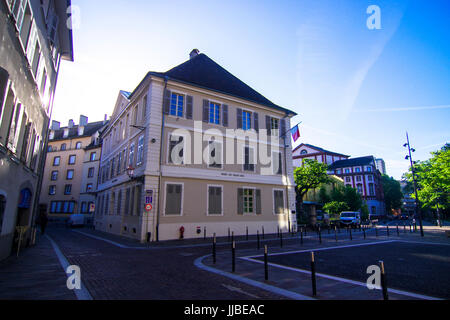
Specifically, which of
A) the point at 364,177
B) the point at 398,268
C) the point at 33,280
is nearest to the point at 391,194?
the point at 364,177

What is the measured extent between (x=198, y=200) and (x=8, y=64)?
40.6 feet

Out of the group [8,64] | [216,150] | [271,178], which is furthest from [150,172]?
[271,178]

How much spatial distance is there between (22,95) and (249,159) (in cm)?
1519

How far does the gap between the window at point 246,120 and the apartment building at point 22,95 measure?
13.6 metres

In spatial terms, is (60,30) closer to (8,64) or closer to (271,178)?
(8,64)

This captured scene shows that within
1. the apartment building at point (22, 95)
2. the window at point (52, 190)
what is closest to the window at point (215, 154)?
the apartment building at point (22, 95)

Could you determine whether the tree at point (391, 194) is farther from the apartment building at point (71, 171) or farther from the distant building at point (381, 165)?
the apartment building at point (71, 171)

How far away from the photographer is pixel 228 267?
7.90m

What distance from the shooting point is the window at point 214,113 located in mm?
19344

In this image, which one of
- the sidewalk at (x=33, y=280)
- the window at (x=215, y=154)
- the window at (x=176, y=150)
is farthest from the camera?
the window at (x=215, y=154)

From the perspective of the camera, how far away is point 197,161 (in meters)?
17.7

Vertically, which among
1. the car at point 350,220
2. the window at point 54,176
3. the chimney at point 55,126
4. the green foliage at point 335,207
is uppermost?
the chimney at point 55,126

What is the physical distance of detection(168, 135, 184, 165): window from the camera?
55.3 ft
